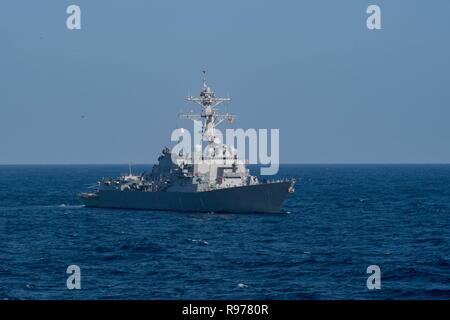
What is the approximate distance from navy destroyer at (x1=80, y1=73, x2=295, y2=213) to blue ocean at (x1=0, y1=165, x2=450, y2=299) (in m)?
1.13

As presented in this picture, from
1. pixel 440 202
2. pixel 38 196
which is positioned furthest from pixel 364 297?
pixel 38 196

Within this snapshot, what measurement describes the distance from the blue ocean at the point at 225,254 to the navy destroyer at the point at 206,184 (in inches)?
44.5

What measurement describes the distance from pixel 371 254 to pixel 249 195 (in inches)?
824

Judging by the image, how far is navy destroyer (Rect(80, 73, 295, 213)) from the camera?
6103 cm

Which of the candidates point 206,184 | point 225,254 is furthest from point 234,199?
point 225,254

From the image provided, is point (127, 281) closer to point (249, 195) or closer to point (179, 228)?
point (179, 228)

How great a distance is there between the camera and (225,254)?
136 feet

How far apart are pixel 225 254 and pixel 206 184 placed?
21549 millimetres

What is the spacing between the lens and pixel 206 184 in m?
62.8

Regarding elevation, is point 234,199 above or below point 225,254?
above

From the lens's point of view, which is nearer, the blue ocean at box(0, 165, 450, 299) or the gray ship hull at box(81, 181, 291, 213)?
the blue ocean at box(0, 165, 450, 299)

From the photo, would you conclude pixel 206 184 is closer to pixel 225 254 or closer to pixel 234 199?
pixel 234 199

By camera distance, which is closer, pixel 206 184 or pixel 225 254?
pixel 225 254

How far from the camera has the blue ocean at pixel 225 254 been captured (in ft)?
101
